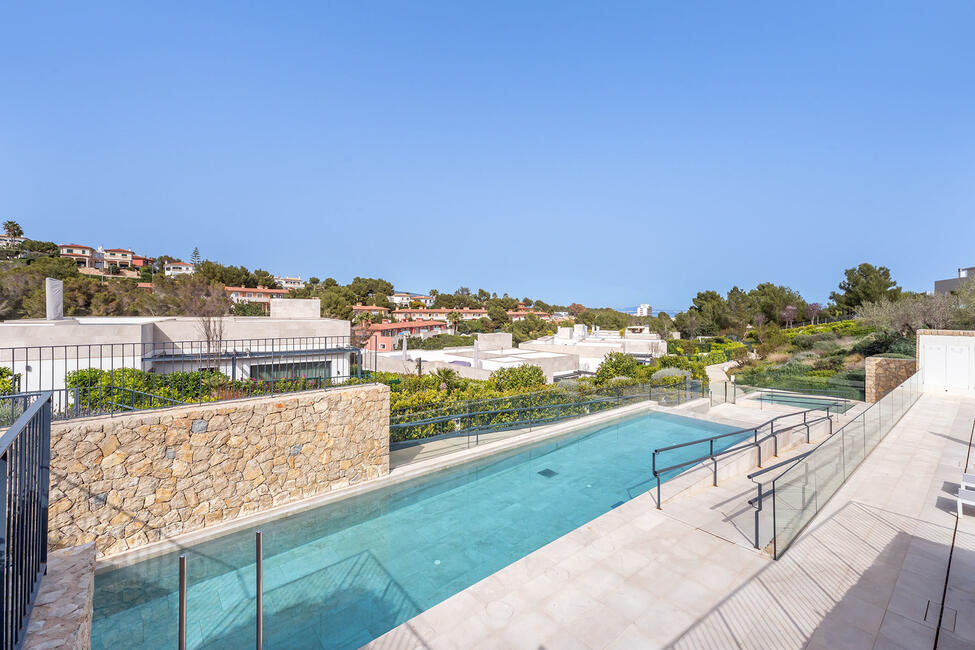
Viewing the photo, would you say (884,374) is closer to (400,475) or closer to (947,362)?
(947,362)

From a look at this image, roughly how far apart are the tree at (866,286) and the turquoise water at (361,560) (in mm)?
40629

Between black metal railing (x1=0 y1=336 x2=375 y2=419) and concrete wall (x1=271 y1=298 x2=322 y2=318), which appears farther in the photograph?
concrete wall (x1=271 y1=298 x2=322 y2=318)

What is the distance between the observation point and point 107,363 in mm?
10344

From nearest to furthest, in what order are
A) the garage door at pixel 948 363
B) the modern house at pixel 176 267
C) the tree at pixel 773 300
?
1. the garage door at pixel 948 363
2. the tree at pixel 773 300
3. the modern house at pixel 176 267

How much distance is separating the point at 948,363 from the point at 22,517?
22577 millimetres

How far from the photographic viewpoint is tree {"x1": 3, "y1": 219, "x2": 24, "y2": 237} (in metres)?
69.6

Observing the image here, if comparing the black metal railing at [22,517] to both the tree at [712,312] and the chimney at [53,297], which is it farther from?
the tree at [712,312]

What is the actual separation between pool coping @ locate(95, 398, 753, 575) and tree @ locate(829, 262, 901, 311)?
32276 mm

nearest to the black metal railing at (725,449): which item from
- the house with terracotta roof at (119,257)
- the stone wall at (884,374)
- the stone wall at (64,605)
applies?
the stone wall at (884,374)

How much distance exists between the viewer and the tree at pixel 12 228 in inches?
2739

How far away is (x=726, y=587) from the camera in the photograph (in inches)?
177

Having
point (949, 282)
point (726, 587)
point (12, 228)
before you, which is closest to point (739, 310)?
point (949, 282)

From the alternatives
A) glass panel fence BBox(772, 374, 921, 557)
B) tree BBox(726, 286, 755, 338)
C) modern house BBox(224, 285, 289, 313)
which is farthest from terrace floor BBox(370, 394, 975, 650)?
modern house BBox(224, 285, 289, 313)

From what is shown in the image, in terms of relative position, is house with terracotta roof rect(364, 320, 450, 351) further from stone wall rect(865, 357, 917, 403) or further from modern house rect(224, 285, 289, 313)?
stone wall rect(865, 357, 917, 403)
